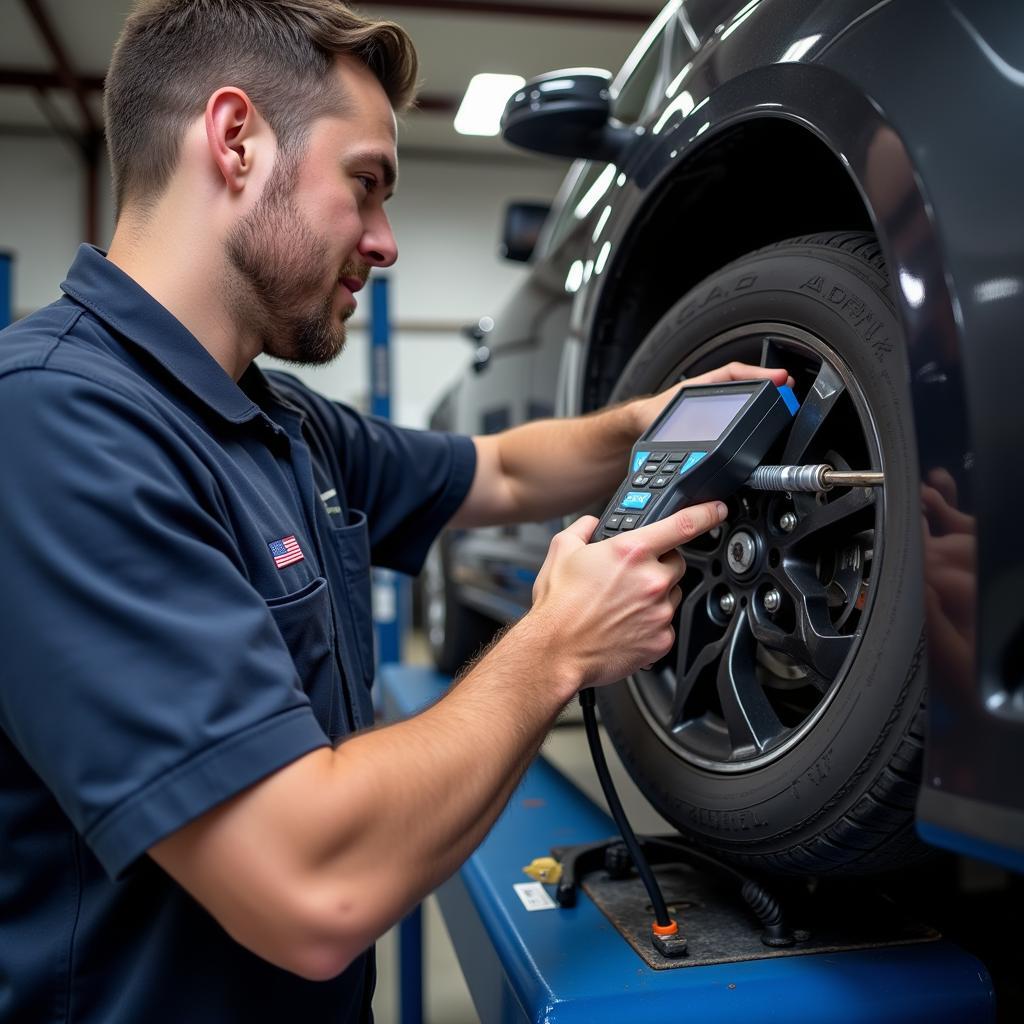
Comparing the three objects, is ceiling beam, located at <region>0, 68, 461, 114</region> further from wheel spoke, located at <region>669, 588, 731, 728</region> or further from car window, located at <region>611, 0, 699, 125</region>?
wheel spoke, located at <region>669, 588, 731, 728</region>

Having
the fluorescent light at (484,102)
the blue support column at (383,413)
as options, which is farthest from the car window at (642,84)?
the fluorescent light at (484,102)

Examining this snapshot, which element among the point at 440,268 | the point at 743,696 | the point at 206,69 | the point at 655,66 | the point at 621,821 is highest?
the point at 440,268

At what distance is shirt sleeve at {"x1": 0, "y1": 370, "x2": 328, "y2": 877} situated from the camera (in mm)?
598

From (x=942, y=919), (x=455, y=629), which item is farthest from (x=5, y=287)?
(x=942, y=919)

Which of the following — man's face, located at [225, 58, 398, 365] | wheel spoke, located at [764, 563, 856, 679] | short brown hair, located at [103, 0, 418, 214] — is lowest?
wheel spoke, located at [764, 563, 856, 679]

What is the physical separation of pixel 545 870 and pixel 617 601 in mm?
365

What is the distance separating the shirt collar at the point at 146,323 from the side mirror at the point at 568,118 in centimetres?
56

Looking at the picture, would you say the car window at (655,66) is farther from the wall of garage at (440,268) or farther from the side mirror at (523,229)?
the wall of garage at (440,268)

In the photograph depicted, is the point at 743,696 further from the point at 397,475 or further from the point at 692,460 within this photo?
the point at 397,475

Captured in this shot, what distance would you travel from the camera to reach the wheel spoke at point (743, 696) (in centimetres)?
85

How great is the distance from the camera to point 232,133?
92cm

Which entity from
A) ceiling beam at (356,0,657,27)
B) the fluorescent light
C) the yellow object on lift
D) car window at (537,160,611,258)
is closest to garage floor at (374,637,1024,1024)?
the yellow object on lift

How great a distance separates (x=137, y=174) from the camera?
96 centimetres

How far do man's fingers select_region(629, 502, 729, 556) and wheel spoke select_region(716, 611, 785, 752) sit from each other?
0.12 meters
